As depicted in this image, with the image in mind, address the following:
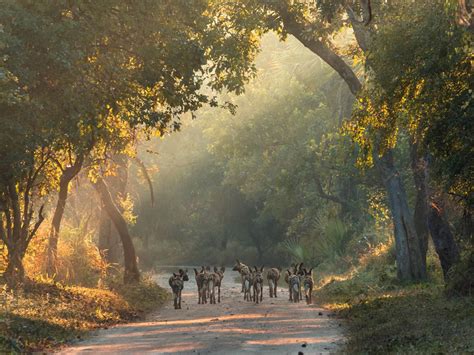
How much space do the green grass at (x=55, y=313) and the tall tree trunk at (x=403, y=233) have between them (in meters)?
8.05

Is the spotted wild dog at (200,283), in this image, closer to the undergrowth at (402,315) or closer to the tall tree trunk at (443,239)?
the undergrowth at (402,315)

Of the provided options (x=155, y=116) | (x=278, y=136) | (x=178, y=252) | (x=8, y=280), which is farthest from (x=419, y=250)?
(x=178, y=252)

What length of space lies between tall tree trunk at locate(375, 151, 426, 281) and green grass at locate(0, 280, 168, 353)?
8.05 m

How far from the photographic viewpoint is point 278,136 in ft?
188

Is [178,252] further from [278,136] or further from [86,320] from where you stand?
[86,320]

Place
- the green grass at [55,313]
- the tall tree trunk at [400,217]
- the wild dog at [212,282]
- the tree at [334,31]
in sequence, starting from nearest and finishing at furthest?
the green grass at [55,313] → the tree at [334,31] → the tall tree trunk at [400,217] → the wild dog at [212,282]

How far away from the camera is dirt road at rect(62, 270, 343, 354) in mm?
15430

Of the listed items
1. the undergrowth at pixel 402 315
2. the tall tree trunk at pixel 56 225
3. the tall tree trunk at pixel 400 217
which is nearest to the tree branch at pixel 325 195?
the undergrowth at pixel 402 315

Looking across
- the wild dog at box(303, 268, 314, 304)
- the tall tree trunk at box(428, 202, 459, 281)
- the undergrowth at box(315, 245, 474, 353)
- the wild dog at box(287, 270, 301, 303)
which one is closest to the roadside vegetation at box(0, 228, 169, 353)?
the wild dog at box(287, 270, 301, 303)

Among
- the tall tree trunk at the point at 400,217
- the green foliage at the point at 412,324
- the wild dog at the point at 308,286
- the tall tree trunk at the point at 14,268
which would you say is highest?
the tall tree trunk at the point at 400,217

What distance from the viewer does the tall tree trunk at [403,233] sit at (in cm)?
2880

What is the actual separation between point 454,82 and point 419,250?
12125mm

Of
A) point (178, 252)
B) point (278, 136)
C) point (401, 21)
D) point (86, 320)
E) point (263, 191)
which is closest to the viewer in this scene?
point (401, 21)

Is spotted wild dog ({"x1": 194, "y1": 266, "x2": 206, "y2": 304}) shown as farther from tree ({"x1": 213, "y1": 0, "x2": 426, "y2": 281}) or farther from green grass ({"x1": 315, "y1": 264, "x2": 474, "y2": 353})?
tree ({"x1": 213, "y1": 0, "x2": 426, "y2": 281})
